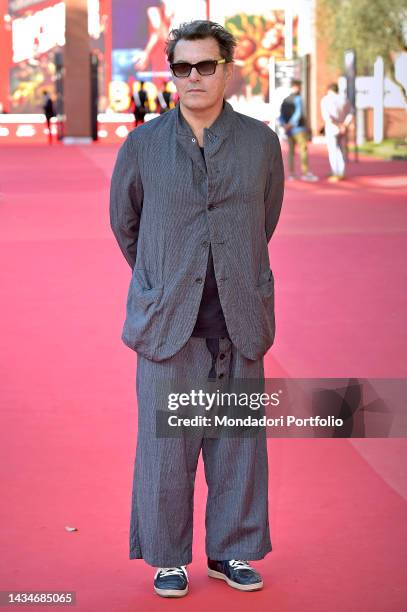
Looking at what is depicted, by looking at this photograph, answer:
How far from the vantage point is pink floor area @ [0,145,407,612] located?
4.82 metres

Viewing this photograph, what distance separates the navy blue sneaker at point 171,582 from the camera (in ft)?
15.1

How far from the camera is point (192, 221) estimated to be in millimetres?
4398

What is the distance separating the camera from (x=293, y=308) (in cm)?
1069

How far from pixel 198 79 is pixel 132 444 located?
9.19 feet

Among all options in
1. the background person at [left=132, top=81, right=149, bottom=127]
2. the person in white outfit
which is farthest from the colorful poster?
the person in white outfit

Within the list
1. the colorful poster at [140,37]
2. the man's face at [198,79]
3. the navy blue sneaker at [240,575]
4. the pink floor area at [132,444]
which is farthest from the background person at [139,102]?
the man's face at [198,79]

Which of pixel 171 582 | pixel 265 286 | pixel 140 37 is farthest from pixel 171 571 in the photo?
pixel 140 37

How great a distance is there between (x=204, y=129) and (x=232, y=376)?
781mm

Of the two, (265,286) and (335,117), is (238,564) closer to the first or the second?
(265,286)

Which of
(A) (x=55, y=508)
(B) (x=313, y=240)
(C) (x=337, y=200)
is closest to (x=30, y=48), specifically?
(C) (x=337, y=200)

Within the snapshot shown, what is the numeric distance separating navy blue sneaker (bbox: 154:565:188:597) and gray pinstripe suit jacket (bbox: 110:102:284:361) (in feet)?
2.40

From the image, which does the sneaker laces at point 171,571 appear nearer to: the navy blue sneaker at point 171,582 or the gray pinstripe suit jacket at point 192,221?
the navy blue sneaker at point 171,582

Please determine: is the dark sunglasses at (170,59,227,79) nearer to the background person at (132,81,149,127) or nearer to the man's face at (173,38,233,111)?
the man's face at (173,38,233,111)

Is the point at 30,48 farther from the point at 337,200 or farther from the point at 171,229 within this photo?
the point at 171,229
